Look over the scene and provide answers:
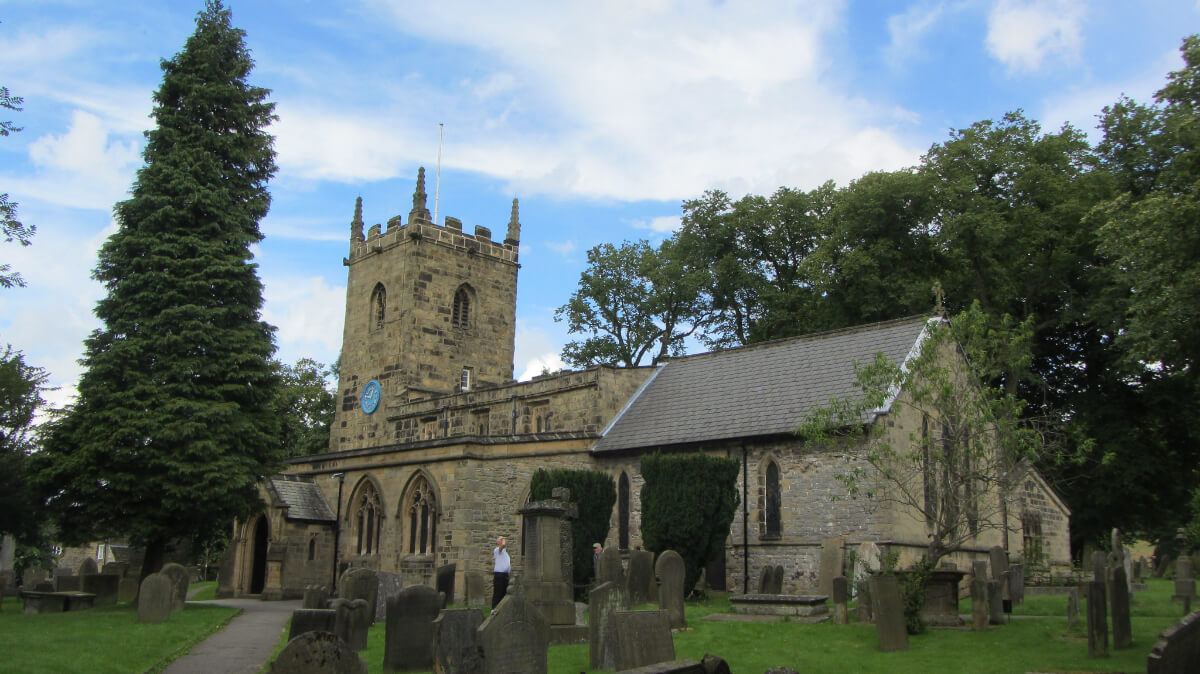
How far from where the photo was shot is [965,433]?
17.1 meters

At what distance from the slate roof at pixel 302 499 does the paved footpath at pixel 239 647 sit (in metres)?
6.26

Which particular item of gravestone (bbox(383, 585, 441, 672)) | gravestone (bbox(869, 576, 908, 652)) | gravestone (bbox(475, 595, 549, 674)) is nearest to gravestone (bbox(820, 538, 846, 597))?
gravestone (bbox(869, 576, 908, 652))

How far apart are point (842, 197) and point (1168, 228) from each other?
2383 centimetres

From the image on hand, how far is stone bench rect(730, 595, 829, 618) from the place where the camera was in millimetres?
17719

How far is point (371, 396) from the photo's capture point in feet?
128

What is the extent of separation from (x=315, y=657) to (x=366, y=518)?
2183 cm

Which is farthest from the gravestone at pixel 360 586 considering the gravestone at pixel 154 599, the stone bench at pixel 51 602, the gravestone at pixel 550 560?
the stone bench at pixel 51 602

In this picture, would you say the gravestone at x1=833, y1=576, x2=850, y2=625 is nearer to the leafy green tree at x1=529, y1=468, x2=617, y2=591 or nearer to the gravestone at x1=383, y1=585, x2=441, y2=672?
the gravestone at x1=383, y1=585, x2=441, y2=672

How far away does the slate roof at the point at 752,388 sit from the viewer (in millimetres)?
25516

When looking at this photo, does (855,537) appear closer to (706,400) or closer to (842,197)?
(706,400)


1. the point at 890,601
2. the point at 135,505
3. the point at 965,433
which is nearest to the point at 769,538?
the point at 965,433

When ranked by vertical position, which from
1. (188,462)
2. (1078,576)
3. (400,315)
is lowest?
(1078,576)

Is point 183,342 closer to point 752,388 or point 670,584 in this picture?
point 670,584

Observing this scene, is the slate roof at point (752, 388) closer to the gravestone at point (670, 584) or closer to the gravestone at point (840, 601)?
the gravestone at point (840, 601)
